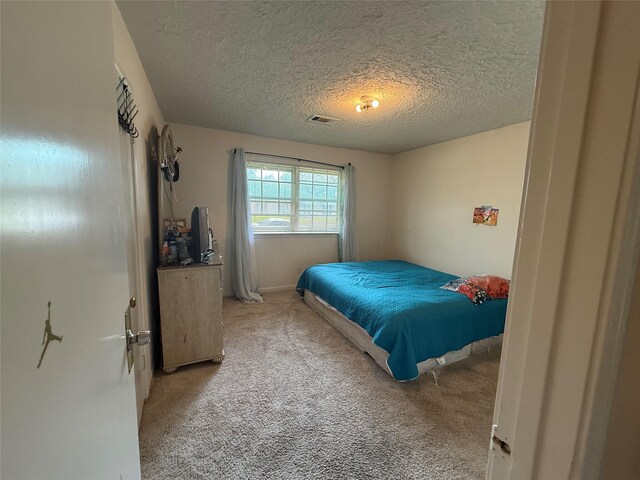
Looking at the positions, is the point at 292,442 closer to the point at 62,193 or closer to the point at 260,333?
the point at 260,333

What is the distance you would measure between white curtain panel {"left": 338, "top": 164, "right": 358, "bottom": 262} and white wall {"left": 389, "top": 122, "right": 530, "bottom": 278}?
869mm

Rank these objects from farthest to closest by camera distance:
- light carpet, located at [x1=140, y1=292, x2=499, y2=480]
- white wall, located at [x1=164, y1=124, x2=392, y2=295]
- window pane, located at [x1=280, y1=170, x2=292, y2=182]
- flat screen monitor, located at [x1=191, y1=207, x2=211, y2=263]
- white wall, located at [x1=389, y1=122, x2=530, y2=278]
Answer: window pane, located at [x1=280, y1=170, x2=292, y2=182] < white wall, located at [x1=164, y1=124, x2=392, y2=295] < white wall, located at [x1=389, y1=122, x2=530, y2=278] < flat screen monitor, located at [x1=191, y1=207, x2=211, y2=263] < light carpet, located at [x1=140, y1=292, x2=499, y2=480]

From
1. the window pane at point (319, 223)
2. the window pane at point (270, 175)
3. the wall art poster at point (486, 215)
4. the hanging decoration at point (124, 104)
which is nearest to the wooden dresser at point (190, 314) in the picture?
the hanging decoration at point (124, 104)

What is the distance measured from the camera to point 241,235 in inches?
143

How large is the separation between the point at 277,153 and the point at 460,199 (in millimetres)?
2658

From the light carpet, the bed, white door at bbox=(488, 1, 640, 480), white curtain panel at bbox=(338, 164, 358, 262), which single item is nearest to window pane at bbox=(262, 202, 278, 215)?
white curtain panel at bbox=(338, 164, 358, 262)

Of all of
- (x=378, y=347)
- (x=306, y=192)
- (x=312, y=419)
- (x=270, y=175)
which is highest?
(x=270, y=175)

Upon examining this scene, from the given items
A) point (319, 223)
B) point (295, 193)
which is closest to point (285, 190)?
point (295, 193)

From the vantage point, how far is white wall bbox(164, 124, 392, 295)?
3449 mm

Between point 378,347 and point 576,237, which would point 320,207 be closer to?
point 378,347

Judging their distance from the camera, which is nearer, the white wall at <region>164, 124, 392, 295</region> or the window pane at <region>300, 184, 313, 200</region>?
the white wall at <region>164, 124, 392, 295</region>

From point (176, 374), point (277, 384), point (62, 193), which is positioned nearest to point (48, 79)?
point (62, 193)

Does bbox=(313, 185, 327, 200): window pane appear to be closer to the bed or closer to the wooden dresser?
the bed

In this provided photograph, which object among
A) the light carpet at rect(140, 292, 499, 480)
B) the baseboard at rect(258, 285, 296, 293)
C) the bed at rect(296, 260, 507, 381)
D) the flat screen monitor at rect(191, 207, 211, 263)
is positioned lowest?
the light carpet at rect(140, 292, 499, 480)
